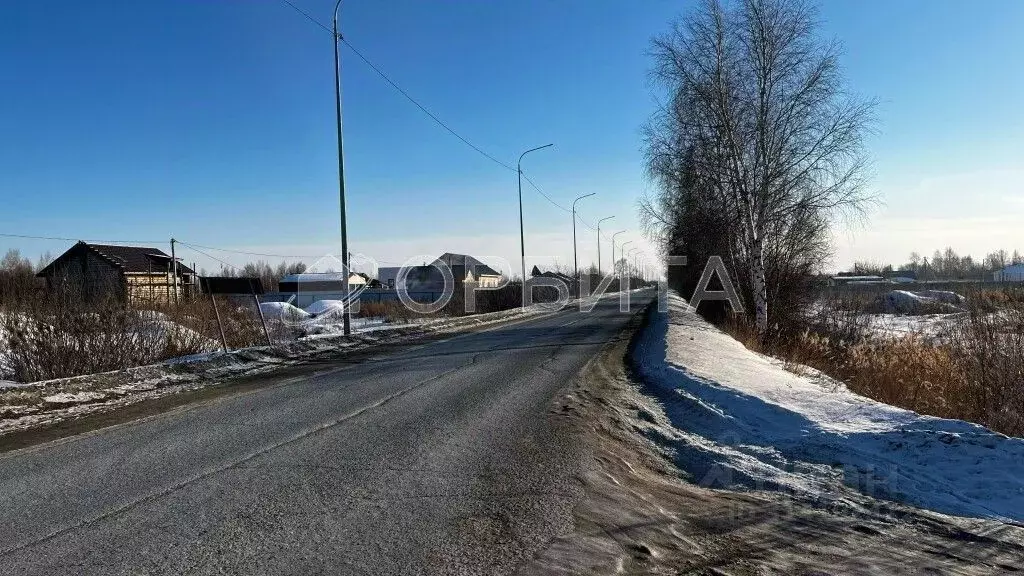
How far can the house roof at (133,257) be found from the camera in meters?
45.3

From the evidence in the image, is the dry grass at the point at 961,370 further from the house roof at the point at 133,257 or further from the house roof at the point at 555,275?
the house roof at the point at 555,275

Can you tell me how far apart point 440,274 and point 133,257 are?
3302 centimetres

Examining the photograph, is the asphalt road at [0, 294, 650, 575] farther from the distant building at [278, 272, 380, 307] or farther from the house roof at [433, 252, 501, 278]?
the house roof at [433, 252, 501, 278]

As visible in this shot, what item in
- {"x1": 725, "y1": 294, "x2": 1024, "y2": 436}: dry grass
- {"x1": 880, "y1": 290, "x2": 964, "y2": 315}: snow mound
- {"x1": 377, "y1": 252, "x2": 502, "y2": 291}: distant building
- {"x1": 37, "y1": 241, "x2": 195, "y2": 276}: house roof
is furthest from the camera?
{"x1": 377, "y1": 252, "x2": 502, "y2": 291}: distant building

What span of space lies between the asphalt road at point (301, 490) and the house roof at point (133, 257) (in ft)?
139

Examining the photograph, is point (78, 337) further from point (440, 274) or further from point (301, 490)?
point (440, 274)

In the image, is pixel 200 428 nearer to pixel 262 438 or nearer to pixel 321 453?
pixel 262 438

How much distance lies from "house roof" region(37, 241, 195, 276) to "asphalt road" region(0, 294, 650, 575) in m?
42.4

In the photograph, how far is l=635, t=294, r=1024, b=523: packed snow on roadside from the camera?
17.3 feet

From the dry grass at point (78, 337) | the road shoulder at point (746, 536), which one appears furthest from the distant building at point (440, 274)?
the road shoulder at point (746, 536)

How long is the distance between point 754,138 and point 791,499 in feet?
61.5

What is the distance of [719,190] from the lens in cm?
2261

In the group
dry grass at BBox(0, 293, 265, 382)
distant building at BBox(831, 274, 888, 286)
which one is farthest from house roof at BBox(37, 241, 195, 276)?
distant building at BBox(831, 274, 888, 286)

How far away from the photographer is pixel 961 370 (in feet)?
33.7
